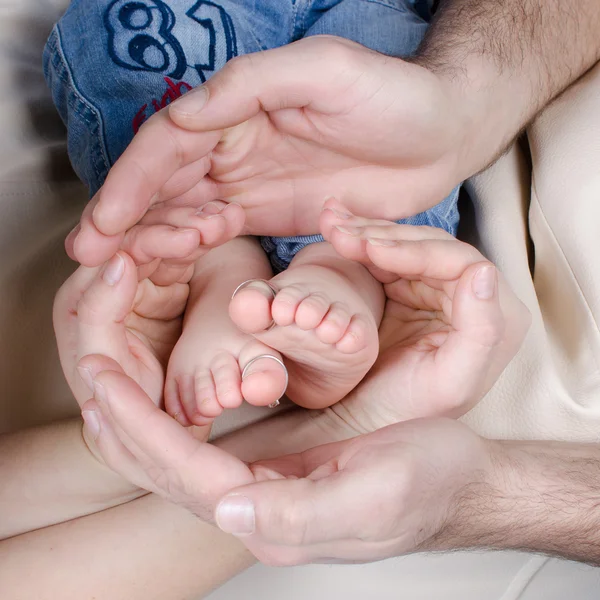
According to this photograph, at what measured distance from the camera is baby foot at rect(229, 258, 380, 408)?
613 mm

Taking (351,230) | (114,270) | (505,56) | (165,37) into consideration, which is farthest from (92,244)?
(505,56)

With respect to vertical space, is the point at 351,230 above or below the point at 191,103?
below

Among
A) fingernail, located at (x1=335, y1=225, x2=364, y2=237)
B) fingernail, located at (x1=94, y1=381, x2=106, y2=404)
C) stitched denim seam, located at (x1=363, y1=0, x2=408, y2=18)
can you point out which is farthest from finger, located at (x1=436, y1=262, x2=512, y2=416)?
stitched denim seam, located at (x1=363, y1=0, x2=408, y2=18)

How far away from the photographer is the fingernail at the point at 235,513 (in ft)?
1.69

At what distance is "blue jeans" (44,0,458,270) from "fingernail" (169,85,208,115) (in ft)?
0.77

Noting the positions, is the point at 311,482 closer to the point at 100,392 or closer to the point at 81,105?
the point at 100,392

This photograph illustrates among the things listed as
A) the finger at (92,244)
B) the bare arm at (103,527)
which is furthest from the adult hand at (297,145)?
the bare arm at (103,527)

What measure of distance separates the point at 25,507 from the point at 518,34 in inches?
34.7

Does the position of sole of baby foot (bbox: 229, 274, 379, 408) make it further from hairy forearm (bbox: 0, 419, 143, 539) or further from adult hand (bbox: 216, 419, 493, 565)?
hairy forearm (bbox: 0, 419, 143, 539)

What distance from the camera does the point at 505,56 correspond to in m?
0.91

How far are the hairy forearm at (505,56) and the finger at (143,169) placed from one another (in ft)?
1.09

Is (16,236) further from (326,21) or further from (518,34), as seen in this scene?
(518,34)

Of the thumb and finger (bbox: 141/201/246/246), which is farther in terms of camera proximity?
finger (bbox: 141/201/246/246)

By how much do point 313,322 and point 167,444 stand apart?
0.53 ft
